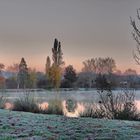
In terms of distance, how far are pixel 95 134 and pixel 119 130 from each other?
760 mm

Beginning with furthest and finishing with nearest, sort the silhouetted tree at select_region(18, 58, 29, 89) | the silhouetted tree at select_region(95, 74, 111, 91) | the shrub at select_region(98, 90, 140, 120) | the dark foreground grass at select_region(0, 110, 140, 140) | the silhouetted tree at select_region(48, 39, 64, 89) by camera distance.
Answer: the silhouetted tree at select_region(18, 58, 29, 89) < the silhouetted tree at select_region(48, 39, 64, 89) < the silhouetted tree at select_region(95, 74, 111, 91) < the shrub at select_region(98, 90, 140, 120) < the dark foreground grass at select_region(0, 110, 140, 140)

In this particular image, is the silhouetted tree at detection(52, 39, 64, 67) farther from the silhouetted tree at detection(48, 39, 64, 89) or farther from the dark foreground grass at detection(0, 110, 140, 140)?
the dark foreground grass at detection(0, 110, 140, 140)

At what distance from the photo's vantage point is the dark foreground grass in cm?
723

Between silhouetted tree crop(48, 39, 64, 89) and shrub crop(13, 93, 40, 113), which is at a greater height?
silhouetted tree crop(48, 39, 64, 89)

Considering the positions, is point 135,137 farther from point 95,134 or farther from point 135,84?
point 135,84

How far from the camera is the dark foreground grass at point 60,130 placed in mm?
7227

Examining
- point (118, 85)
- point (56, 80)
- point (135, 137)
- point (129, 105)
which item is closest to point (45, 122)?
point (135, 137)

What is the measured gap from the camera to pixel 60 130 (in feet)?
26.1

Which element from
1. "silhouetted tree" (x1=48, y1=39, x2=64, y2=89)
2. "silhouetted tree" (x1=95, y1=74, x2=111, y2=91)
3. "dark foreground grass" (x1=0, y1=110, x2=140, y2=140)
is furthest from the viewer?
"silhouetted tree" (x1=48, y1=39, x2=64, y2=89)

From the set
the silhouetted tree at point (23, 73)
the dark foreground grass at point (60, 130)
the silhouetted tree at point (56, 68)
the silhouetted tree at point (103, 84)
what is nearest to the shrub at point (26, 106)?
the silhouetted tree at point (103, 84)

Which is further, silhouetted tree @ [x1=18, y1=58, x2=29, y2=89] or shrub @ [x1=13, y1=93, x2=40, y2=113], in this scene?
silhouetted tree @ [x1=18, y1=58, x2=29, y2=89]

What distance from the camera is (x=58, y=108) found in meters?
14.1

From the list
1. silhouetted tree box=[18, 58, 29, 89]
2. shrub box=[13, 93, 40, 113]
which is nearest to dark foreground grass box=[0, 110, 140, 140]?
shrub box=[13, 93, 40, 113]

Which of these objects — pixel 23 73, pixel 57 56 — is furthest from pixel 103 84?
pixel 23 73
